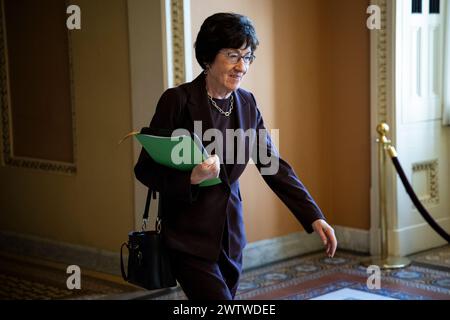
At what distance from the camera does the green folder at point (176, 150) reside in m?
2.84

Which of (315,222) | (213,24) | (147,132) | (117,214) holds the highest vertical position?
(213,24)

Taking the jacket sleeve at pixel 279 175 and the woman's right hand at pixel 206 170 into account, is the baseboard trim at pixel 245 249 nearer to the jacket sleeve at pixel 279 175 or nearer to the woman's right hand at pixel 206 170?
the jacket sleeve at pixel 279 175

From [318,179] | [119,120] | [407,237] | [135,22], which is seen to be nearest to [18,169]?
[119,120]

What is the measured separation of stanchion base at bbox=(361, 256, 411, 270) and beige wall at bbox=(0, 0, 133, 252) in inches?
76.7

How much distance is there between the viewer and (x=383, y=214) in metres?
6.61

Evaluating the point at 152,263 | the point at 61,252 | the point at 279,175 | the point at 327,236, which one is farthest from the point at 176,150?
the point at 61,252

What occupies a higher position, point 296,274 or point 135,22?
point 135,22

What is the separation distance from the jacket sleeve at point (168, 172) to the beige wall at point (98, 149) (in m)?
3.19

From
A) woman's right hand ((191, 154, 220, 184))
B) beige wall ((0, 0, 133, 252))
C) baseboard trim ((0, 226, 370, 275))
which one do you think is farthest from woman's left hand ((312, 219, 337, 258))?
baseboard trim ((0, 226, 370, 275))

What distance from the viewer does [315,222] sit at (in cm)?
322

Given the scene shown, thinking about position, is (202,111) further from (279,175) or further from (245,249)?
(245,249)

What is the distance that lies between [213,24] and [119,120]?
3387mm

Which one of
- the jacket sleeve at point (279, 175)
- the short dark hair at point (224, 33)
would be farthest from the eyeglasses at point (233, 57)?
the jacket sleeve at point (279, 175)

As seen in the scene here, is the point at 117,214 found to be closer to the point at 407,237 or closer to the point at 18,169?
the point at 18,169
